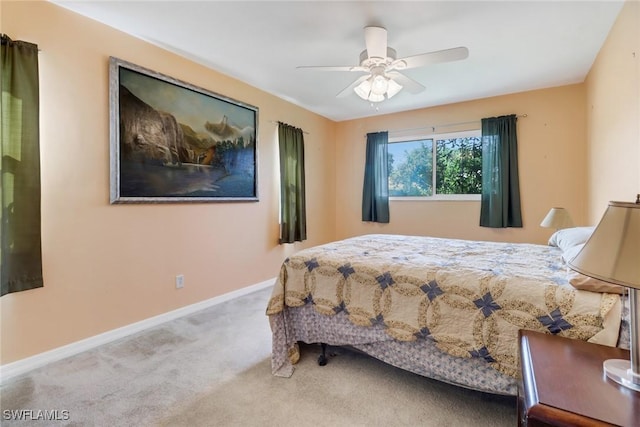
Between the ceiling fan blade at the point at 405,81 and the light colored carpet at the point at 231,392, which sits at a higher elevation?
the ceiling fan blade at the point at 405,81

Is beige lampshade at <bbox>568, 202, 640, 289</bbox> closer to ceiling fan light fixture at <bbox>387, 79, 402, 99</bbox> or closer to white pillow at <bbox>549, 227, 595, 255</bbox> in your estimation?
white pillow at <bbox>549, 227, 595, 255</bbox>

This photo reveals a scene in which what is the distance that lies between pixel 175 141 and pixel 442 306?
260 cm

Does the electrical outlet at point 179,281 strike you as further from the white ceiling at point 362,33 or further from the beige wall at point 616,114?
the beige wall at point 616,114

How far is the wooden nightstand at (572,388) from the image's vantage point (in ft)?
2.65

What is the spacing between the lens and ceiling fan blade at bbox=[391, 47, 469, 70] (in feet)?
6.71

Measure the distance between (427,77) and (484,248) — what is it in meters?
1.95

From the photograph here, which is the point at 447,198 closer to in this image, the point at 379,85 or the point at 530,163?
the point at 530,163

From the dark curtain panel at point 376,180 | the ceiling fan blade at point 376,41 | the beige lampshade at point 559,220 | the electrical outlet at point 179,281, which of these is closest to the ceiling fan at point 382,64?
the ceiling fan blade at point 376,41

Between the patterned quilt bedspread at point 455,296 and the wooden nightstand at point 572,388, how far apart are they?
0.63ft

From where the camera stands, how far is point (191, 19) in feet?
7.56

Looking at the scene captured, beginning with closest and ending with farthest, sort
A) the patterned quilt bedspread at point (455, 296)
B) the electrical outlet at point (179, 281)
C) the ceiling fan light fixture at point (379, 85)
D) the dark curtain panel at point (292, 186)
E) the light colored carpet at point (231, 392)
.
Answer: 1. the patterned quilt bedspread at point (455, 296)
2. the light colored carpet at point (231, 392)
3. the ceiling fan light fixture at point (379, 85)
4. the electrical outlet at point (179, 281)
5. the dark curtain panel at point (292, 186)

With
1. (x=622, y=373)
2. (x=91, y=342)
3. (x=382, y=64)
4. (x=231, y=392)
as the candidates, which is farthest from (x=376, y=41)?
(x=91, y=342)

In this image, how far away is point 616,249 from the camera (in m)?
0.87

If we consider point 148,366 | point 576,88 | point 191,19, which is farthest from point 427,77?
point 148,366
